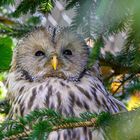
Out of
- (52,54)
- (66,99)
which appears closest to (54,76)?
(52,54)

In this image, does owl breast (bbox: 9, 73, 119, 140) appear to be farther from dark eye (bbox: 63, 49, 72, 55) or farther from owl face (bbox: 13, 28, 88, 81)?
dark eye (bbox: 63, 49, 72, 55)

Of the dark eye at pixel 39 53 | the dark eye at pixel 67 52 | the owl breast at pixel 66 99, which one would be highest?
the dark eye at pixel 39 53

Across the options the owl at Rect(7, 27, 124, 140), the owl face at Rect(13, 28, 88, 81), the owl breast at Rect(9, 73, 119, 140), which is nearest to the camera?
the owl breast at Rect(9, 73, 119, 140)

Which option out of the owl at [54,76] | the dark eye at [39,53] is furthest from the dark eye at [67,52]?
the dark eye at [39,53]

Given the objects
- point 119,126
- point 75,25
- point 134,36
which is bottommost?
point 119,126

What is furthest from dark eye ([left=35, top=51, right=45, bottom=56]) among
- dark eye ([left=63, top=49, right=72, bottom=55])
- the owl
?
dark eye ([left=63, top=49, right=72, bottom=55])

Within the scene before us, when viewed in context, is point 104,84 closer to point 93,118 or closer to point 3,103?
point 3,103

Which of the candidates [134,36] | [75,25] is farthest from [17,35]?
[134,36]

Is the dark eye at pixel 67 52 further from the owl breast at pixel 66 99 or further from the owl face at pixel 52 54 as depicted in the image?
the owl breast at pixel 66 99
